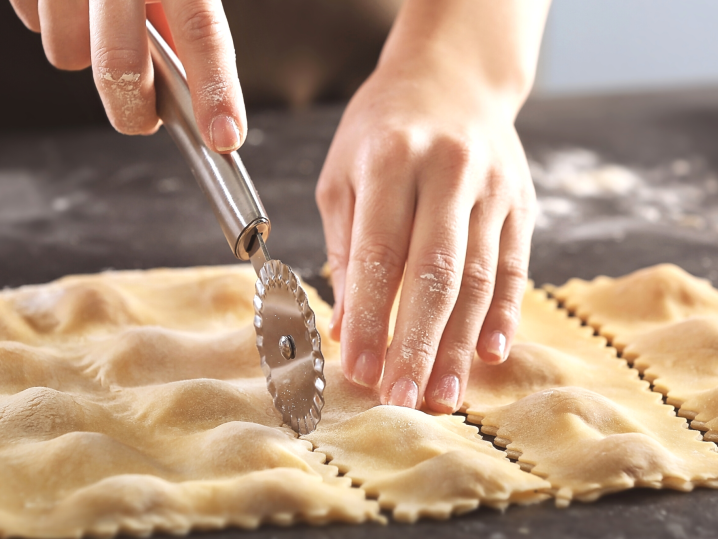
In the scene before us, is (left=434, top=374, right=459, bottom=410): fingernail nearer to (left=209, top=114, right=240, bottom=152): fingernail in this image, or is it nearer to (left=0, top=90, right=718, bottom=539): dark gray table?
(left=209, top=114, right=240, bottom=152): fingernail

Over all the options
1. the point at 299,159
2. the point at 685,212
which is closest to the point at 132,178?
the point at 299,159

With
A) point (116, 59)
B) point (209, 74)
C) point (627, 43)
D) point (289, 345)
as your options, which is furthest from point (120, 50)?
point (627, 43)

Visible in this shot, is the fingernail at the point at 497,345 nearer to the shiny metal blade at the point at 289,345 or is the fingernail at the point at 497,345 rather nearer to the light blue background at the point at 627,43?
the shiny metal blade at the point at 289,345

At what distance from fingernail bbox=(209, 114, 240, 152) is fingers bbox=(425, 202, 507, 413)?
0.43 m

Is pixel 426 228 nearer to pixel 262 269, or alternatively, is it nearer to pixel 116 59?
pixel 262 269

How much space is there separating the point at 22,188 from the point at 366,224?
1.46 metres

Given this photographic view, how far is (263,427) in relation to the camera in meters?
1.00

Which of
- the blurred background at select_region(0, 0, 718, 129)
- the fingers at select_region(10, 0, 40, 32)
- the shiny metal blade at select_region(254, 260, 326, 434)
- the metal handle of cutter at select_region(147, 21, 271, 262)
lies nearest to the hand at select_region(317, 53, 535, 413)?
the shiny metal blade at select_region(254, 260, 326, 434)

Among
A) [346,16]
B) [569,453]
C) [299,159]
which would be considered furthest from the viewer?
[346,16]

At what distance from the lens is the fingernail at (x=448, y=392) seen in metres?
1.11

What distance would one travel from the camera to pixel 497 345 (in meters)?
1.21

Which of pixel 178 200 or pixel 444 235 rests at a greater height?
pixel 444 235

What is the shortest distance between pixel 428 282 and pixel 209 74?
1.41ft

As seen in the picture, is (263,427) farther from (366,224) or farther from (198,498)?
(366,224)
